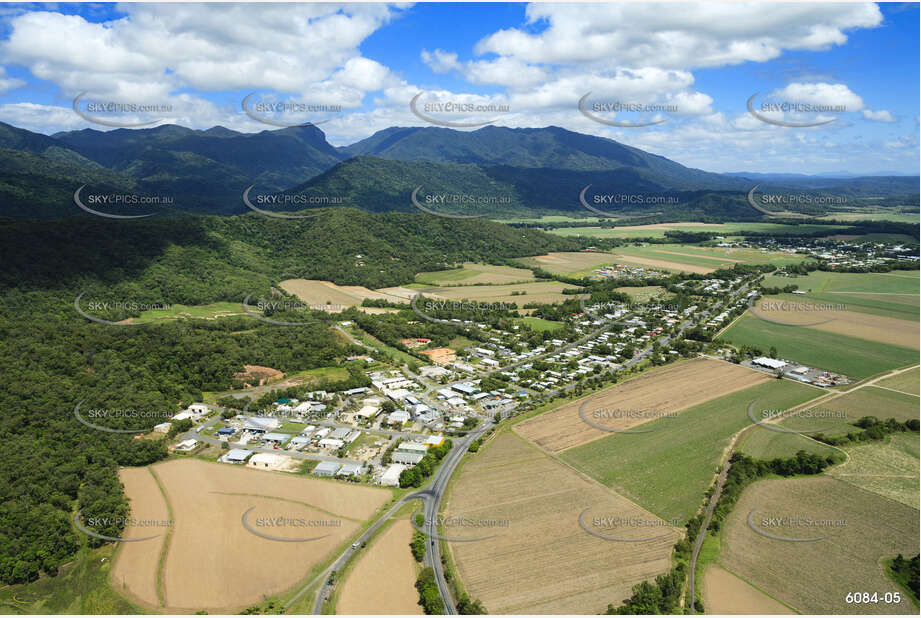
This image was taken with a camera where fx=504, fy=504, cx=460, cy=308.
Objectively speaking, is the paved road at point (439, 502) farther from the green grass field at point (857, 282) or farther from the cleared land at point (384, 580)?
the green grass field at point (857, 282)

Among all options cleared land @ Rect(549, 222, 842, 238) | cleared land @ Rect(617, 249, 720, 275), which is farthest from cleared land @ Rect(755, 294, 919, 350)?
cleared land @ Rect(549, 222, 842, 238)

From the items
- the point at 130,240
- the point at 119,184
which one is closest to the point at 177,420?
the point at 130,240

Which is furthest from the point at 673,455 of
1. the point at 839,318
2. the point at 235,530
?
the point at 839,318

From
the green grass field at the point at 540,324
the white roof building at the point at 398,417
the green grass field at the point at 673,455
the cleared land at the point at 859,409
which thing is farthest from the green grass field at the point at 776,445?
the green grass field at the point at 540,324

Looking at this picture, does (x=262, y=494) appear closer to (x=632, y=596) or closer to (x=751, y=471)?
(x=632, y=596)

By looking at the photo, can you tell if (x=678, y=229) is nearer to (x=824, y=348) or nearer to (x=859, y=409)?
(x=824, y=348)

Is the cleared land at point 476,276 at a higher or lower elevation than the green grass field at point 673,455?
higher
